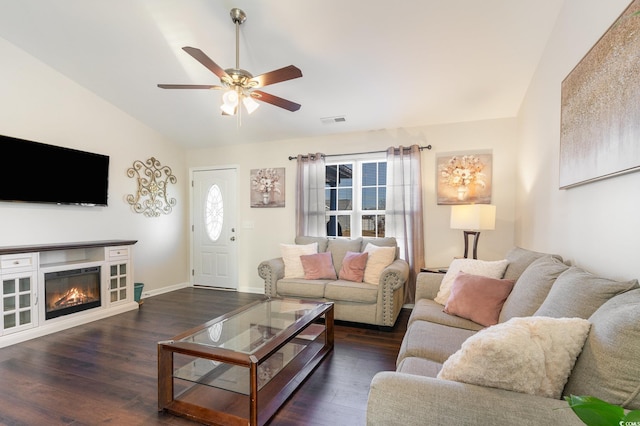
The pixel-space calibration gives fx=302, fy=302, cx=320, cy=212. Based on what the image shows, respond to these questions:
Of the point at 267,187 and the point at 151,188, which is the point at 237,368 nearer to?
the point at 267,187

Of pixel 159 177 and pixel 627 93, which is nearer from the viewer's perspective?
pixel 627 93

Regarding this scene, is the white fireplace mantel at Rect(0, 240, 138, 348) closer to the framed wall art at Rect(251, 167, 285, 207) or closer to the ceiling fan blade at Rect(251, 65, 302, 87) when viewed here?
the framed wall art at Rect(251, 167, 285, 207)

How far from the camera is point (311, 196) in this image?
4465 mm

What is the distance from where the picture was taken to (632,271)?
4.39ft

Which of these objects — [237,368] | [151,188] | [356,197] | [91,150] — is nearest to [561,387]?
[237,368]

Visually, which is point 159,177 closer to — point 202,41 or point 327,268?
point 202,41

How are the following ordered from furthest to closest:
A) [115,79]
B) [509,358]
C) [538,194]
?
[115,79], [538,194], [509,358]

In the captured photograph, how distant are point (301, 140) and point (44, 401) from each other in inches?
152

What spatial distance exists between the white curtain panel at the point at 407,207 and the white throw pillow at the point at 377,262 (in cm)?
45

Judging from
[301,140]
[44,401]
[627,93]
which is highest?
[301,140]

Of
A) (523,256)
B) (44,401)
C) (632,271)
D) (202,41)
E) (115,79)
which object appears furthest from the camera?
(115,79)

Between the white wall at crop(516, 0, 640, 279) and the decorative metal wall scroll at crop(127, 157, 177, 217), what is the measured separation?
4.97 m

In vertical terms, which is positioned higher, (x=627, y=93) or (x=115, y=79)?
(x=115, y=79)

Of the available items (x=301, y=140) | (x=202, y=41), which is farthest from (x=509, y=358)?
(x=301, y=140)
